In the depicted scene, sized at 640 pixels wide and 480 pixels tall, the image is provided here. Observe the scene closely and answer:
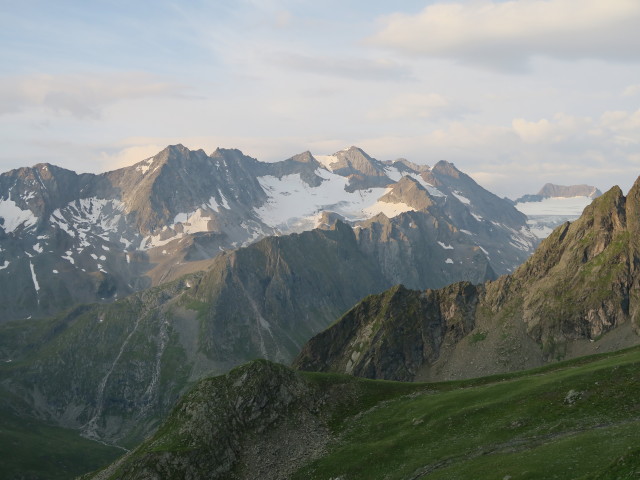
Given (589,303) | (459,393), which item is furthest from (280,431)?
(589,303)

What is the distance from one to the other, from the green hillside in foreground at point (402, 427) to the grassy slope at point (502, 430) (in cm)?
24

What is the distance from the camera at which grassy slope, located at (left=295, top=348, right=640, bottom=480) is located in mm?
67500

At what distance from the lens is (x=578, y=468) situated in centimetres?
6181

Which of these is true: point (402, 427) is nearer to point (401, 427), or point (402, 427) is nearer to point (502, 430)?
point (401, 427)

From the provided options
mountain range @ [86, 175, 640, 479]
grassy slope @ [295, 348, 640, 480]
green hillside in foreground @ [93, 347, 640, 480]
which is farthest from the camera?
mountain range @ [86, 175, 640, 479]

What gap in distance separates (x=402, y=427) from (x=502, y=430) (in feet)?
67.1

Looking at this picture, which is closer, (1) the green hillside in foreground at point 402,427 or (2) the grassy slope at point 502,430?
(2) the grassy slope at point 502,430

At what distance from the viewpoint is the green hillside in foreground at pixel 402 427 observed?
71125 millimetres

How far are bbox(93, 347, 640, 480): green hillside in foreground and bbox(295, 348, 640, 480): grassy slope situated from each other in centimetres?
24

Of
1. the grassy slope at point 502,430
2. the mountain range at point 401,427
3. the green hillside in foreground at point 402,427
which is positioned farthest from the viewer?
the mountain range at point 401,427

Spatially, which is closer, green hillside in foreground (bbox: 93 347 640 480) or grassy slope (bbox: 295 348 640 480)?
grassy slope (bbox: 295 348 640 480)

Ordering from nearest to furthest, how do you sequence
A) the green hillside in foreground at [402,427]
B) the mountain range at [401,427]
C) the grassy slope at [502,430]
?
the grassy slope at [502,430] < the green hillside in foreground at [402,427] < the mountain range at [401,427]

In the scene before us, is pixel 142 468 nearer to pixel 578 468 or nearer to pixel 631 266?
pixel 578 468

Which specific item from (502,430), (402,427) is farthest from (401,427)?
(502,430)
